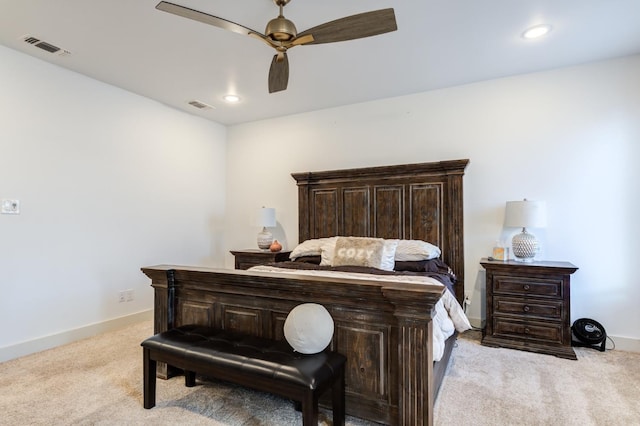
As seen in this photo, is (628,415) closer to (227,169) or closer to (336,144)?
(336,144)

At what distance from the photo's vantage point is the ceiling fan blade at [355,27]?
189cm

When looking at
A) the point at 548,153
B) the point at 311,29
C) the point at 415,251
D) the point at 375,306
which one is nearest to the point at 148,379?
the point at 375,306

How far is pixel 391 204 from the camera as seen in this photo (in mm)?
3971

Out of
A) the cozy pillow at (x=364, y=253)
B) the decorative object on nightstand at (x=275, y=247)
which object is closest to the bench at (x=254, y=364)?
the cozy pillow at (x=364, y=253)

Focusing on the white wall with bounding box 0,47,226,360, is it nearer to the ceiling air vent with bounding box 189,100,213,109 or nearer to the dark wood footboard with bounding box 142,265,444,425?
the ceiling air vent with bounding box 189,100,213,109

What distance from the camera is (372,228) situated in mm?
4059

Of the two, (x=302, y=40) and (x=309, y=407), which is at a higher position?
(x=302, y=40)

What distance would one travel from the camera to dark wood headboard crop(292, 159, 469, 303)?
365cm

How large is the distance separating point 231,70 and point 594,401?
13.1 ft

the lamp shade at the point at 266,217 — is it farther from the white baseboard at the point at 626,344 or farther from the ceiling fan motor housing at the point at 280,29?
the white baseboard at the point at 626,344

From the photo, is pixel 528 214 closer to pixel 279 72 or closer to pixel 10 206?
pixel 279 72

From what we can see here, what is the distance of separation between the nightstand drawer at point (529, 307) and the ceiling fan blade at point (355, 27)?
262cm

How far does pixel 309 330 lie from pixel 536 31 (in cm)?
292

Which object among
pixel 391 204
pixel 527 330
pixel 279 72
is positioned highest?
pixel 279 72
